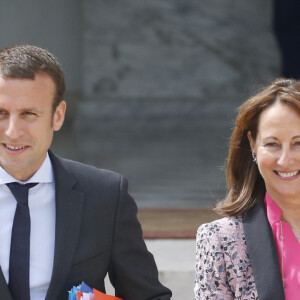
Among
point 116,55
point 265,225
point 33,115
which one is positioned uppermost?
point 116,55

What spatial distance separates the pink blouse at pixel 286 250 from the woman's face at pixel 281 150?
76mm

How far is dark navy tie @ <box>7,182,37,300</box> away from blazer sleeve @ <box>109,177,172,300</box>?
0.31 metres

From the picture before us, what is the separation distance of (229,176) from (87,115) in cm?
854

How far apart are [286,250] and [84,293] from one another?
0.67m

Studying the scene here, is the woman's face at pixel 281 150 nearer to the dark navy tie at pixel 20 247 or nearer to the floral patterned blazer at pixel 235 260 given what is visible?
the floral patterned blazer at pixel 235 260

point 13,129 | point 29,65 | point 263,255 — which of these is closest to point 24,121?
point 13,129

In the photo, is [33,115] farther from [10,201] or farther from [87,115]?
[87,115]

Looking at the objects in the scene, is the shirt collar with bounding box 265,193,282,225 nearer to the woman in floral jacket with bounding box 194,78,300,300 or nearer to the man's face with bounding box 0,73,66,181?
the woman in floral jacket with bounding box 194,78,300,300

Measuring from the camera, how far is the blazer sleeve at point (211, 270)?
2.46 metres

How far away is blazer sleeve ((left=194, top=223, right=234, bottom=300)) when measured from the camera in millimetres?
2461

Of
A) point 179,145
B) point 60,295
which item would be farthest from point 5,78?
point 179,145

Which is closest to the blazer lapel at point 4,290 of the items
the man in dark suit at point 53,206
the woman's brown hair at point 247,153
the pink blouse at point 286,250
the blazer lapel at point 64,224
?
the man in dark suit at point 53,206

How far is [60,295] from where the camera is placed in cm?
241

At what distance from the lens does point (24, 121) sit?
2393 millimetres
